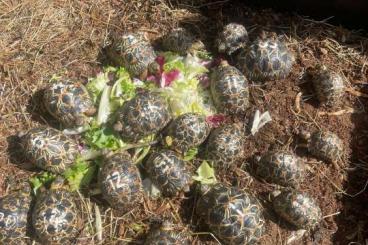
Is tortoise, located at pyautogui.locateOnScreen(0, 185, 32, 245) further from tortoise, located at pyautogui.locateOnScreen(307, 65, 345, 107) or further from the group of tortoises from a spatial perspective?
tortoise, located at pyautogui.locateOnScreen(307, 65, 345, 107)

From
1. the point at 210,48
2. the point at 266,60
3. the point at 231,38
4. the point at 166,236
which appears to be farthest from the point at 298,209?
the point at 210,48

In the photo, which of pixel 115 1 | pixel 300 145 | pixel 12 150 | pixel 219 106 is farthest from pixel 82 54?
pixel 300 145

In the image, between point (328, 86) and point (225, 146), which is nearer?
point (225, 146)

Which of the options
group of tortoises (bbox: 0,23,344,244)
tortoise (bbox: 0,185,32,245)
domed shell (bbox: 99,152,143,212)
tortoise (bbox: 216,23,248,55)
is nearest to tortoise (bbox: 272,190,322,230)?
group of tortoises (bbox: 0,23,344,244)

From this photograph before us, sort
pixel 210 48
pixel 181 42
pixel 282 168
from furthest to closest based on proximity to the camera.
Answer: pixel 210 48 < pixel 181 42 < pixel 282 168

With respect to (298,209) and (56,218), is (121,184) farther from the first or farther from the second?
(298,209)

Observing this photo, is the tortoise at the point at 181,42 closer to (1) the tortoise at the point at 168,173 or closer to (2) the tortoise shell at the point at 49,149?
(1) the tortoise at the point at 168,173

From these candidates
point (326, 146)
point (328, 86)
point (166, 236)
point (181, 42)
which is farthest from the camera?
point (181, 42)
